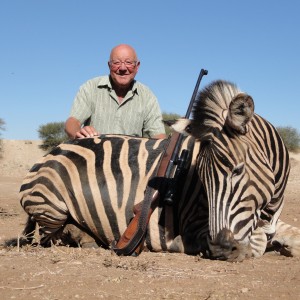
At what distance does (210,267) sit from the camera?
3521 mm

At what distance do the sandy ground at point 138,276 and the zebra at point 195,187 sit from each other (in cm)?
21

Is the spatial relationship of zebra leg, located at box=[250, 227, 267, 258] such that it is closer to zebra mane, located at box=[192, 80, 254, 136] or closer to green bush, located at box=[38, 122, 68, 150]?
zebra mane, located at box=[192, 80, 254, 136]

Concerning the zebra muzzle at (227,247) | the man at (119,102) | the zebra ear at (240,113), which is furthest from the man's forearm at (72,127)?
the zebra muzzle at (227,247)

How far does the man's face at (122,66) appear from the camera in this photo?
230 inches

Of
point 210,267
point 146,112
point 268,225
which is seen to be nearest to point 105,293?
point 210,267

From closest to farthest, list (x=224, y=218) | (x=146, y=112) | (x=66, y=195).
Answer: (x=224, y=218), (x=66, y=195), (x=146, y=112)

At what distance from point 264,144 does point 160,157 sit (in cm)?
95

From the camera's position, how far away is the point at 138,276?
3.20m

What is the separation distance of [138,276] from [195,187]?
125cm

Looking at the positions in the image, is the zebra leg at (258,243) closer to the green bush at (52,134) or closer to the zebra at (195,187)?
the zebra at (195,187)

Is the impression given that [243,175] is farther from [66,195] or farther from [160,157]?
[66,195]

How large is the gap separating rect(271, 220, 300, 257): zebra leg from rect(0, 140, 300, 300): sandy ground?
92mm

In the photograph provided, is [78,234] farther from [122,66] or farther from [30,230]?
[122,66]

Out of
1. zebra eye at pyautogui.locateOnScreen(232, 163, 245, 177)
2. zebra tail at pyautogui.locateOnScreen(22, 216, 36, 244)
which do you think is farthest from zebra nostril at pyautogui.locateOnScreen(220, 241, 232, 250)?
zebra tail at pyautogui.locateOnScreen(22, 216, 36, 244)
